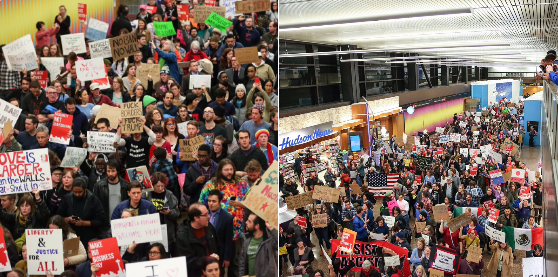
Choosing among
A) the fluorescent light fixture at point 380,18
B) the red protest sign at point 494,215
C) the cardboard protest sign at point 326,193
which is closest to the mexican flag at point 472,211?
the red protest sign at point 494,215

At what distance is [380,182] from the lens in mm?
A: 14758

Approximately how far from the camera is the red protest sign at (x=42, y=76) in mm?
4230

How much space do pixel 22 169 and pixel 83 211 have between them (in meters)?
0.54

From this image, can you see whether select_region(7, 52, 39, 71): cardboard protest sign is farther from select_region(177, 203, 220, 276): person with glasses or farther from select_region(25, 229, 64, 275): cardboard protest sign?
select_region(177, 203, 220, 276): person with glasses

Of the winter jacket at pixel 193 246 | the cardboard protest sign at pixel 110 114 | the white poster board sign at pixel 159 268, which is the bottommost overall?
the white poster board sign at pixel 159 268

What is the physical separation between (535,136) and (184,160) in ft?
101

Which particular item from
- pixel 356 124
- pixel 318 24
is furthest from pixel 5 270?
pixel 356 124

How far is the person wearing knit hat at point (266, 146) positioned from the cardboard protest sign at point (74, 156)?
1332 millimetres

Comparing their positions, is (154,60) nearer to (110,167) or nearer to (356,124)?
(110,167)

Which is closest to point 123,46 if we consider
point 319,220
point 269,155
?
point 269,155

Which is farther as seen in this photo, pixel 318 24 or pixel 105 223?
pixel 318 24

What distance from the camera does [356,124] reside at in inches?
933

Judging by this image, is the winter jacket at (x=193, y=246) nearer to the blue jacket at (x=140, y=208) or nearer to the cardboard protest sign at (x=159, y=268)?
the cardboard protest sign at (x=159, y=268)

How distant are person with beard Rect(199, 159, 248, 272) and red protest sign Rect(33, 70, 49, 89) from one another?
1525mm
